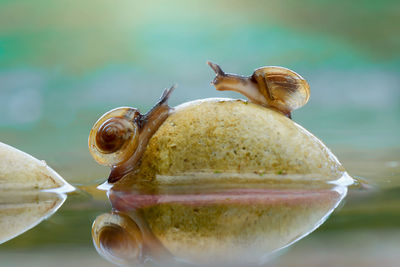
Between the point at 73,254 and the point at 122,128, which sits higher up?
the point at 122,128

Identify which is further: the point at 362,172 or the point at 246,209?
the point at 362,172

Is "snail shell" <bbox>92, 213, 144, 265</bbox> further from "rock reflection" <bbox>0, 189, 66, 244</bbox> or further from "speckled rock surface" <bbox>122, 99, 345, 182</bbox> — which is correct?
"speckled rock surface" <bbox>122, 99, 345, 182</bbox>

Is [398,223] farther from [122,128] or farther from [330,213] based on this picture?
[122,128]

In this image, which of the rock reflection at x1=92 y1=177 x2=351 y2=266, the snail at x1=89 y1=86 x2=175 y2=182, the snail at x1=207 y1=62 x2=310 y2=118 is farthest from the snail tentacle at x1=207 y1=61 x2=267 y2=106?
the rock reflection at x1=92 y1=177 x2=351 y2=266

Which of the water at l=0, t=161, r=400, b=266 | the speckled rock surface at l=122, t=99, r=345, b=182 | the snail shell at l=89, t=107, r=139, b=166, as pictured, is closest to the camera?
the water at l=0, t=161, r=400, b=266

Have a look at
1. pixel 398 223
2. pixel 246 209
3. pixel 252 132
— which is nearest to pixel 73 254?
pixel 246 209

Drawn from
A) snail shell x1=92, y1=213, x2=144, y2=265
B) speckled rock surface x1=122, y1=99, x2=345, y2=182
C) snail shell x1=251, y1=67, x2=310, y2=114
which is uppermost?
snail shell x1=251, y1=67, x2=310, y2=114

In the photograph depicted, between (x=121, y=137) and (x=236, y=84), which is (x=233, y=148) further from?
(x=121, y=137)
